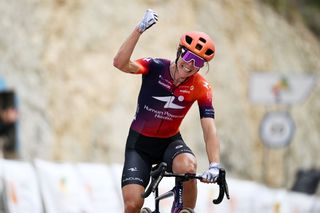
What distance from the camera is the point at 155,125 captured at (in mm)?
9586

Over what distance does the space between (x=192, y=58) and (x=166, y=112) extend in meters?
0.67

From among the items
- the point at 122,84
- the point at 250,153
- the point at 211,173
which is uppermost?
the point at 211,173

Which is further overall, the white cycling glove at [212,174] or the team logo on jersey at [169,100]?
the team logo on jersey at [169,100]

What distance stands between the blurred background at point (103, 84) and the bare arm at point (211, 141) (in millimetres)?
9121

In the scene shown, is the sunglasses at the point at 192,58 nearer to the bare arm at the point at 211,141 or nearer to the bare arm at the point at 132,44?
the bare arm at the point at 132,44

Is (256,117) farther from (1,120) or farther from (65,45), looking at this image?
(1,120)

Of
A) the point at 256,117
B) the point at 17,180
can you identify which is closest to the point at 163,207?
the point at 17,180

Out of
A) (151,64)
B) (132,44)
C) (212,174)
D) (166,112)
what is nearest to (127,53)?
(132,44)

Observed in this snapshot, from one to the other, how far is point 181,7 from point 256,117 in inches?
153

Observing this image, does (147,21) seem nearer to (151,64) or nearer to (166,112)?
(151,64)

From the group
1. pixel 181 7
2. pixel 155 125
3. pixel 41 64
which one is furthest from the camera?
pixel 181 7

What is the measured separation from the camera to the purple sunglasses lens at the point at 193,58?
915 cm

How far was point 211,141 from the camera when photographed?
30.3 ft

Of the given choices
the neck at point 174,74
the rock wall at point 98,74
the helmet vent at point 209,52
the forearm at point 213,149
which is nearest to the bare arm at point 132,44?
the neck at point 174,74
